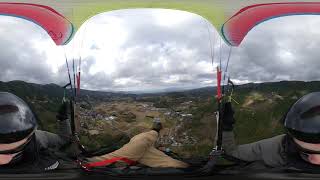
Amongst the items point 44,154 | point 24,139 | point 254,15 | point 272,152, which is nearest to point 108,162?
point 44,154

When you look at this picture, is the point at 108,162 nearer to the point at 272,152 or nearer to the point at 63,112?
the point at 63,112

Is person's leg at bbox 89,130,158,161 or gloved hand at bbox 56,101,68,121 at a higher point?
gloved hand at bbox 56,101,68,121

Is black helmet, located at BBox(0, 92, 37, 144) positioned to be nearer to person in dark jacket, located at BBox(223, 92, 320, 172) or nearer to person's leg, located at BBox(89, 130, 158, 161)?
person's leg, located at BBox(89, 130, 158, 161)

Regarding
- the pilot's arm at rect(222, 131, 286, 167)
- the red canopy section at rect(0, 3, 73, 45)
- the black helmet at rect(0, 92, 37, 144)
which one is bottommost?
the pilot's arm at rect(222, 131, 286, 167)

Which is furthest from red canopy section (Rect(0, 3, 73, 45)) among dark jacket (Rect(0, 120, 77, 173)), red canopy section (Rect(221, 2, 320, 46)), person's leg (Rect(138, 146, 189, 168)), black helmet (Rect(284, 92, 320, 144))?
black helmet (Rect(284, 92, 320, 144))

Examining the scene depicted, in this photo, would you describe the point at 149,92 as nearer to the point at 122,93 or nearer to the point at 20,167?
the point at 122,93

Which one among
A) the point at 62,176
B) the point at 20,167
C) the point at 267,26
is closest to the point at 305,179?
the point at 267,26

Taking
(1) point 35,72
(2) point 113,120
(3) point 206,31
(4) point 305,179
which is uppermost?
(3) point 206,31
